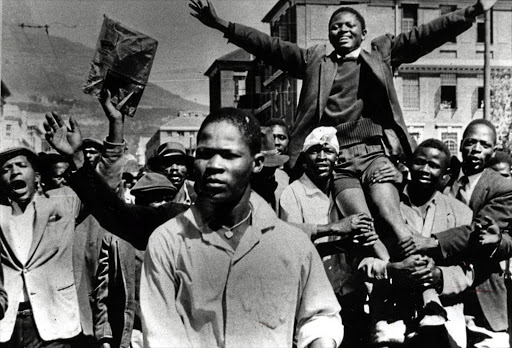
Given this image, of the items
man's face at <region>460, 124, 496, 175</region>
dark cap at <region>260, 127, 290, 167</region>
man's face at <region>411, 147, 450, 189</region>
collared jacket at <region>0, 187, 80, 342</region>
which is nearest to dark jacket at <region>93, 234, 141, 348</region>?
collared jacket at <region>0, 187, 80, 342</region>

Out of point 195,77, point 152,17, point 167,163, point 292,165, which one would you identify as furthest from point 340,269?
point 152,17

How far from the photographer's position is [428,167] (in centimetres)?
590

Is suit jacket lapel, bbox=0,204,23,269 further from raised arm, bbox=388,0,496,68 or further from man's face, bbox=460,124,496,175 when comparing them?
man's face, bbox=460,124,496,175

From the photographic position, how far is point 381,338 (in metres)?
5.50

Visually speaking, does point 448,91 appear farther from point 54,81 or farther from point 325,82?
point 54,81

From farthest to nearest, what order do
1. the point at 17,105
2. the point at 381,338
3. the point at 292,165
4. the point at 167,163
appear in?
the point at 167,163, the point at 292,165, the point at 17,105, the point at 381,338

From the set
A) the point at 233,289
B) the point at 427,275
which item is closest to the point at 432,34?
the point at 427,275

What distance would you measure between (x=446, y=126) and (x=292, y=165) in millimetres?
31268

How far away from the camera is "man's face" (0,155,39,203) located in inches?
219

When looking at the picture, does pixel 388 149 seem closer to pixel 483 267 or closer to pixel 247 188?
pixel 483 267

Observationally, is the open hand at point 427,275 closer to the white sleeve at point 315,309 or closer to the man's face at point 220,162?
the white sleeve at point 315,309

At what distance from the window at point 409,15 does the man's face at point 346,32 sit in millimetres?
28014

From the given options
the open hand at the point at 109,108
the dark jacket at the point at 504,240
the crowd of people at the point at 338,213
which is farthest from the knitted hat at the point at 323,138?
the open hand at the point at 109,108

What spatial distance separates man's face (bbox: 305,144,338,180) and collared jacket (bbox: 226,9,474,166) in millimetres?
325
